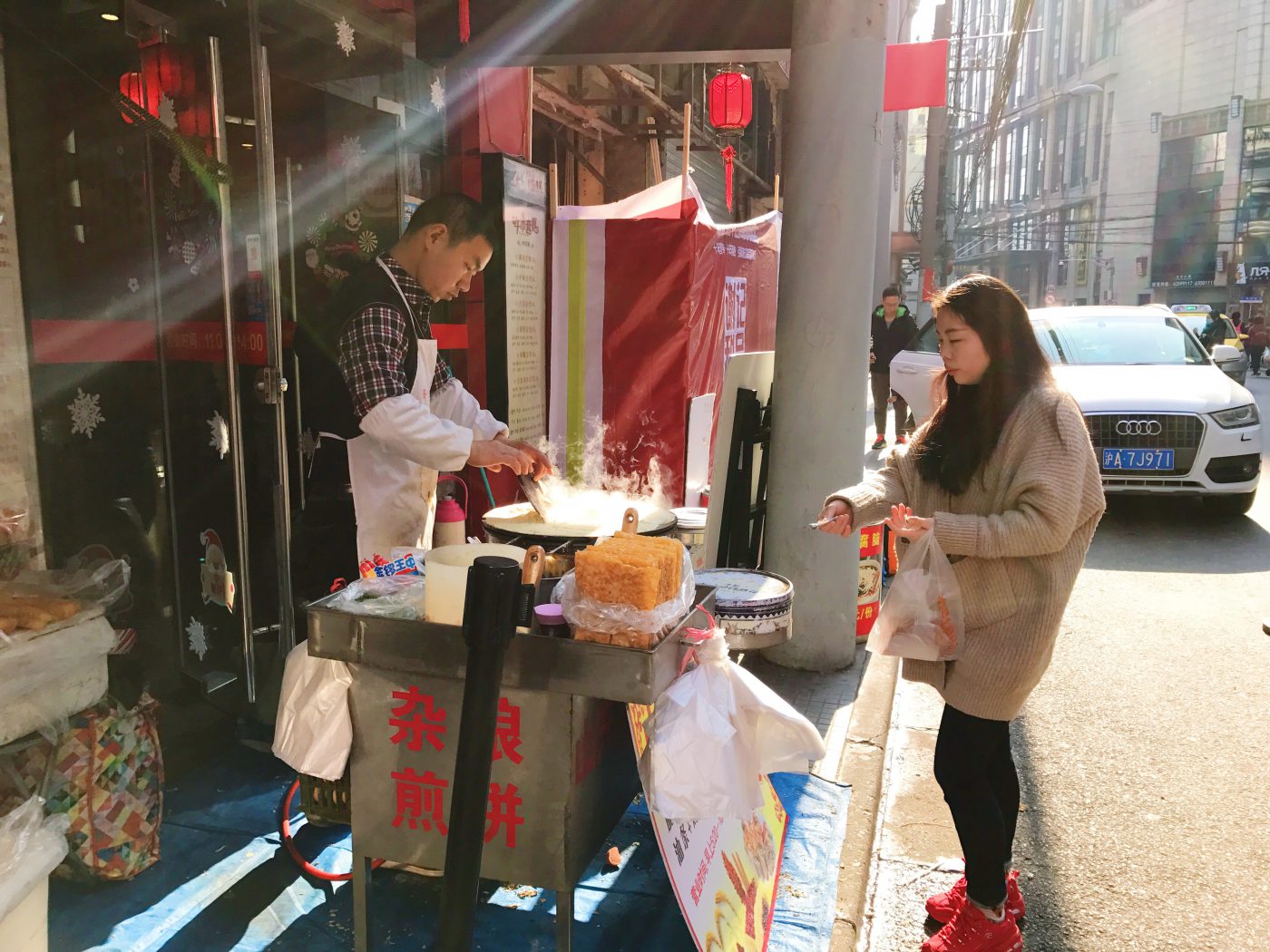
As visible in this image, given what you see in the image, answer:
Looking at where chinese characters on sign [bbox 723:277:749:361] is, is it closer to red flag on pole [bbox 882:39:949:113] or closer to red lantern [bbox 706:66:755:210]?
red flag on pole [bbox 882:39:949:113]

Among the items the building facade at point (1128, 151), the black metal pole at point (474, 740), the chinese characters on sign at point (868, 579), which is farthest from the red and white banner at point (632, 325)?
Result: the building facade at point (1128, 151)

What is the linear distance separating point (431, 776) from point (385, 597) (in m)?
0.50

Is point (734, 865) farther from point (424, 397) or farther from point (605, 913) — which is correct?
point (424, 397)

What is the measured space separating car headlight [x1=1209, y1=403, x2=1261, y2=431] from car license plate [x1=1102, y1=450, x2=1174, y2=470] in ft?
1.62

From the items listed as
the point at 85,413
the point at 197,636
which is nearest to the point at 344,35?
the point at 85,413

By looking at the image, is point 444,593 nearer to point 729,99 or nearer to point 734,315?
point 734,315

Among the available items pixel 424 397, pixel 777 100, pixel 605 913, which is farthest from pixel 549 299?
pixel 777 100

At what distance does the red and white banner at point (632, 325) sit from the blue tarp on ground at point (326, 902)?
3.12 meters

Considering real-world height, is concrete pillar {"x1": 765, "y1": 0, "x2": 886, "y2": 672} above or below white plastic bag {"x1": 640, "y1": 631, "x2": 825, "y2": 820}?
above

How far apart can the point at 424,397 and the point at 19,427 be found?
1.63 m

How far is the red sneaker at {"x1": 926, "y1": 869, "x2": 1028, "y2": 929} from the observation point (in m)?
3.15

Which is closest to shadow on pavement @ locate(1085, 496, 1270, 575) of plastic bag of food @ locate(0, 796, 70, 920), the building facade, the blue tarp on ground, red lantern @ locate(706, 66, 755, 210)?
red lantern @ locate(706, 66, 755, 210)

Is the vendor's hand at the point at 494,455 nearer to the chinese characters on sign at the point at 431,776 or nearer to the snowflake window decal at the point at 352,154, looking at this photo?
the chinese characters on sign at the point at 431,776

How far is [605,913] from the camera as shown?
3168 mm
